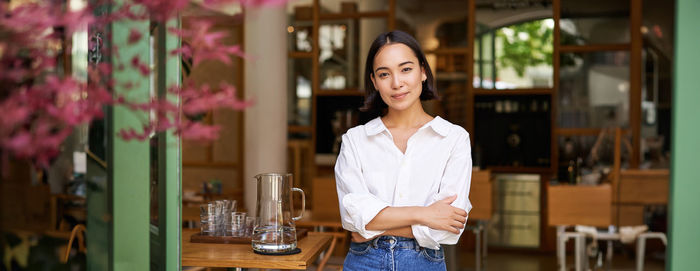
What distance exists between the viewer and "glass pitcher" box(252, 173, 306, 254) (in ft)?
8.84

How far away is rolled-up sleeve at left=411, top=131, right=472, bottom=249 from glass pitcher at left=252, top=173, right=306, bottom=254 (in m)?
0.71

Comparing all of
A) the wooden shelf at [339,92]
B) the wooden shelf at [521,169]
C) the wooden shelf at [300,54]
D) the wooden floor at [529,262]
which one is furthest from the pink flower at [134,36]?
the wooden shelf at [300,54]

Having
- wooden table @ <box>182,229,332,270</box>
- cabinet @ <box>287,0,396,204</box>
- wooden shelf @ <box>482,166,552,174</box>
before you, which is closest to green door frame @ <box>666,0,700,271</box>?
wooden table @ <box>182,229,332,270</box>

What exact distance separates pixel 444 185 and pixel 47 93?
1454 mm

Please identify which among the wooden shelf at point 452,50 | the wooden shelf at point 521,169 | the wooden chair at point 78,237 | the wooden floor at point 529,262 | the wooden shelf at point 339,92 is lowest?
the wooden floor at point 529,262

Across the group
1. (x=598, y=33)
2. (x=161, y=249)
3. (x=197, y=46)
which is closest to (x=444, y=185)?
(x=161, y=249)

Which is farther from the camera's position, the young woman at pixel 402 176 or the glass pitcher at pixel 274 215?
the glass pitcher at pixel 274 215

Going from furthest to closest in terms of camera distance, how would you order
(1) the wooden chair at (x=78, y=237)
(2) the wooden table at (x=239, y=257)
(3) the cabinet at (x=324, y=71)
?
(3) the cabinet at (x=324, y=71) → (2) the wooden table at (x=239, y=257) → (1) the wooden chair at (x=78, y=237)

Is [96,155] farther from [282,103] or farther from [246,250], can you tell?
[282,103]

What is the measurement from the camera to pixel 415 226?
6.86 ft

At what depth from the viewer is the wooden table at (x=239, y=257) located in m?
2.60

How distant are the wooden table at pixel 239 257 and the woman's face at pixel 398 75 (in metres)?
0.80

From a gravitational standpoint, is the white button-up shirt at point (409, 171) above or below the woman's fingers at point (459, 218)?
above

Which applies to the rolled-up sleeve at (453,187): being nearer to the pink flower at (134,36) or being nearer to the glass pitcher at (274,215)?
the glass pitcher at (274,215)
